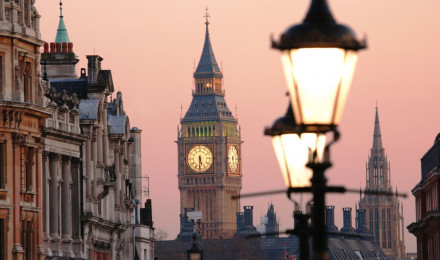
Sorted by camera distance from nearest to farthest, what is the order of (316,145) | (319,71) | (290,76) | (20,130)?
1. (319,71)
2. (290,76)
3. (316,145)
4. (20,130)

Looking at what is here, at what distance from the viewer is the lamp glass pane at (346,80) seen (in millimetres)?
15977

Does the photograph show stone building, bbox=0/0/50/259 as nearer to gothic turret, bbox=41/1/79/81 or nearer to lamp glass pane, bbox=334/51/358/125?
gothic turret, bbox=41/1/79/81

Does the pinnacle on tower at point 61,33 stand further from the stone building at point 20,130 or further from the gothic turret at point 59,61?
the stone building at point 20,130

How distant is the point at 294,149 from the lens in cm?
1886

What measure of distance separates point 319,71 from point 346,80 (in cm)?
27

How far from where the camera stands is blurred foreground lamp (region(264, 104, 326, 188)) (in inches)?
655

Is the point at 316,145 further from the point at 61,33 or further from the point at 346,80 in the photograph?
the point at 61,33

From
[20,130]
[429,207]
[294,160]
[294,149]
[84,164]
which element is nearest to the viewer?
[294,160]

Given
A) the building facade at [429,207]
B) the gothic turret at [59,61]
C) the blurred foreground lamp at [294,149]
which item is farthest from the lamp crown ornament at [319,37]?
the building facade at [429,207]

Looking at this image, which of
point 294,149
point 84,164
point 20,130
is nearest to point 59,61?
point 84,164

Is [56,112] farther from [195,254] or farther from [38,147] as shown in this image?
[195,254]

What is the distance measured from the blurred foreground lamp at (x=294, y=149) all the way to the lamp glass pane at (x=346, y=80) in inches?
17.1

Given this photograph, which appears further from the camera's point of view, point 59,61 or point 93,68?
point 59,61

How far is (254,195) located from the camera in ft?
57.2
